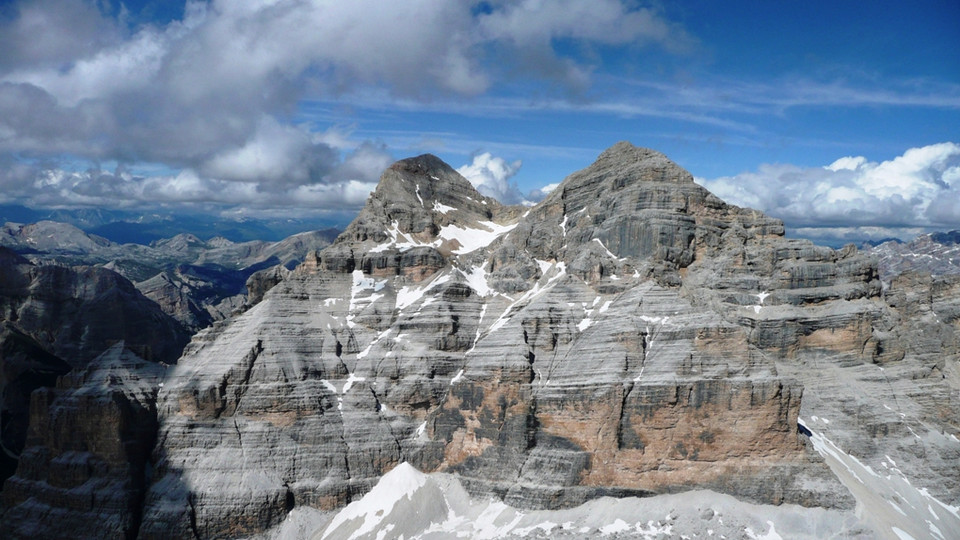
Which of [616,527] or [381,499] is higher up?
[616,527]

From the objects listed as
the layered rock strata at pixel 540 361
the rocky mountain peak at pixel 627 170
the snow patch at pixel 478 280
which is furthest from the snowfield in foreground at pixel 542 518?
the rocky mountain peak at pixel 627 170

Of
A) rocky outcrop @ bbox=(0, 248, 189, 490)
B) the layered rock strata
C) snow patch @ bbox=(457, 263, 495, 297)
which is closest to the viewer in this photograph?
the layered rock strata

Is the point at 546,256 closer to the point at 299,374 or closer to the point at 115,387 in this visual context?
the point at 299,374

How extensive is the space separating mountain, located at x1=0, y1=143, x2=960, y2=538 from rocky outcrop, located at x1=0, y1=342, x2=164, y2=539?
2.84 feet

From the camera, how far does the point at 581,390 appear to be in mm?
82562

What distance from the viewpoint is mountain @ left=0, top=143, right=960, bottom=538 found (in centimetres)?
7650

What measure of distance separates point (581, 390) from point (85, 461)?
5413cm

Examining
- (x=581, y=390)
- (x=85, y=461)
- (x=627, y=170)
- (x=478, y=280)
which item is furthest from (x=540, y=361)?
(x=85, y=461)

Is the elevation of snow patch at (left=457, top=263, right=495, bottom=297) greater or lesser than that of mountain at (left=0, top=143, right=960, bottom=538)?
greater

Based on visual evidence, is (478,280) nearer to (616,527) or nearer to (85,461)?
(616,527)

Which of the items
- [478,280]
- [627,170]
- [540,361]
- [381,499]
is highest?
[627,170]

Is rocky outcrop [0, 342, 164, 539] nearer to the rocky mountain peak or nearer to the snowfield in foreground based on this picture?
the snowfield in foreground

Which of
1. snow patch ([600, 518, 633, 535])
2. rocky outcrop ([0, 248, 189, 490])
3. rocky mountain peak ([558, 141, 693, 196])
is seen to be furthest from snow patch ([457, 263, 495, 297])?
rocky outcrop ([0, 248, 189, 490])

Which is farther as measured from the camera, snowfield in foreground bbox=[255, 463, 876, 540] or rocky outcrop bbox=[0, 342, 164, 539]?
rocky outcrop bbox=[0, 342, 164, 539]
